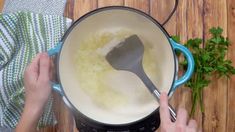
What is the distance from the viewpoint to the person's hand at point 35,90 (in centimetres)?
68

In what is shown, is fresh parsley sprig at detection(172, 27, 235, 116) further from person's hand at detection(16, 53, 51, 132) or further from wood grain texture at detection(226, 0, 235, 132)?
person's hand at detection(16, 53, 51, 132)

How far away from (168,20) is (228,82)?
18 centimetres

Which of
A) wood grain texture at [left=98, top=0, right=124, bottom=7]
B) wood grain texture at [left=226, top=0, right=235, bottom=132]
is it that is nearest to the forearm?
wood grain texture at [left=98, top=0, right=124, bottom=7]

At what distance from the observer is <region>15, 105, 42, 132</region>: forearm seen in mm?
718

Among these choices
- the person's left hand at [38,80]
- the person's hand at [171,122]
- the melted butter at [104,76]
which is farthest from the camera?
the melted butter at [104,76]

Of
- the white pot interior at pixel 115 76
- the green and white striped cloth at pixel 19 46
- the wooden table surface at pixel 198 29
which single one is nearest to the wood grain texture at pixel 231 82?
the wooden table surface at pixel 198 29

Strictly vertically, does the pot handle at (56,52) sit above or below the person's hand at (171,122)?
above

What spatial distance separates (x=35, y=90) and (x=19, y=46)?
11cm

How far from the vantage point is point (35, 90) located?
700mm

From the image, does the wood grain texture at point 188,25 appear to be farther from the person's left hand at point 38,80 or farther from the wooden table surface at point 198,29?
the person's left hand at point 38,80

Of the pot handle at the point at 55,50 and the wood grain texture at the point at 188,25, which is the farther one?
the wood grain texture at the point at 188,25

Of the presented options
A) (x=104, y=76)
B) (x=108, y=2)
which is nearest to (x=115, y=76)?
(x=104, y=76)

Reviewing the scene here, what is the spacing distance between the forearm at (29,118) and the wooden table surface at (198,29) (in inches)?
2.0

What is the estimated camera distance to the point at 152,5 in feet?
2.53
